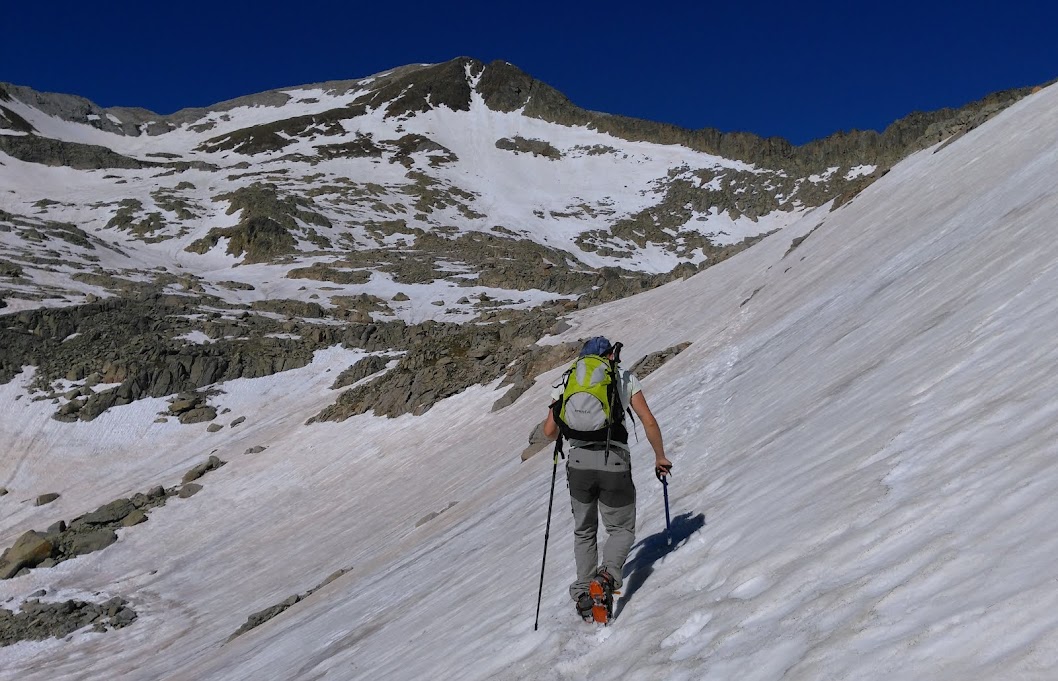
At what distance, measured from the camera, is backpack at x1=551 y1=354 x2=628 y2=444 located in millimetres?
5695

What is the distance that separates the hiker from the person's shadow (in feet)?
1.13

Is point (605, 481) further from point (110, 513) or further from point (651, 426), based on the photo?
point (110, 513)

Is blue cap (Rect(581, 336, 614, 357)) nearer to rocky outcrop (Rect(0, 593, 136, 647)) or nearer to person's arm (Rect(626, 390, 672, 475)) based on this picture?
person's arm (Rect(626, 390, 672, 475))

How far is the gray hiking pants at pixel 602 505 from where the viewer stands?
227 inches

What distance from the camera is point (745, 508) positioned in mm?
6387

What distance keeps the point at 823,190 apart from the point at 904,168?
252 ft

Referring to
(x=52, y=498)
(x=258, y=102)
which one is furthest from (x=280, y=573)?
(x=258, y=102)

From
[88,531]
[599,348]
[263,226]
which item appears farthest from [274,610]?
[263,226]

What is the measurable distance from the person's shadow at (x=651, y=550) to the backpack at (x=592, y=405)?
4.14 feet

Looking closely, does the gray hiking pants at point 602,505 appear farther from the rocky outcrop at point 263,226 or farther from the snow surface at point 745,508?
the rocky outcrop at point 263,226

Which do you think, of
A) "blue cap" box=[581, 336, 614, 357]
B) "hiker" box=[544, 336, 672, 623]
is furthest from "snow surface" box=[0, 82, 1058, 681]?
"blue cap" box=[581, 336, 614, 357]

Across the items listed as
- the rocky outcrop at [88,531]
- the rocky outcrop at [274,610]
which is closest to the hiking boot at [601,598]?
the rocky outcrop at [274,610]

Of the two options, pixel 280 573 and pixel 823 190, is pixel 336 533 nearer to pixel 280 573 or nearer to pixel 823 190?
pixel 280 573

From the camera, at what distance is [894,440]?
18.7 feet
